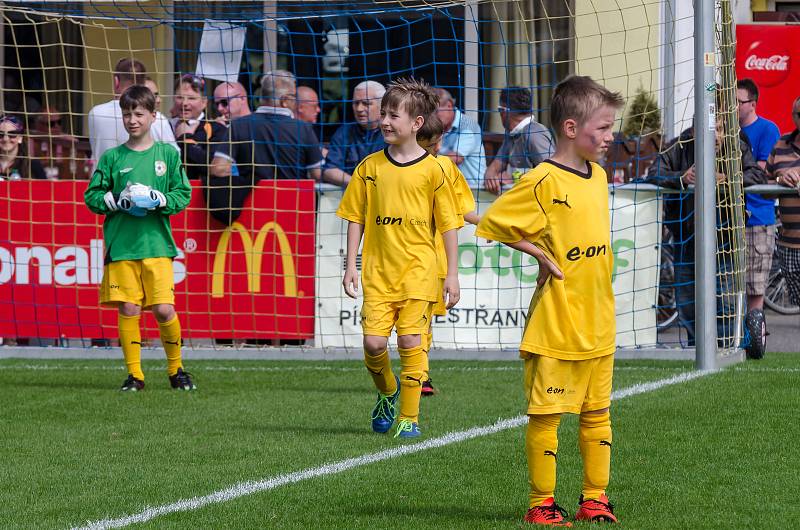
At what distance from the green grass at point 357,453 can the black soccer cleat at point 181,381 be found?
77 millimetres

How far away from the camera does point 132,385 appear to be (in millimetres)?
9148

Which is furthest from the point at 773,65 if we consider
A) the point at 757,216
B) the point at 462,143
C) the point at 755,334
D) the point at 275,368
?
the point at 275,368

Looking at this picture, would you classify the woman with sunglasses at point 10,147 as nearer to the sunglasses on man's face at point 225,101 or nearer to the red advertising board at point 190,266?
the red advertising board at point 190,266

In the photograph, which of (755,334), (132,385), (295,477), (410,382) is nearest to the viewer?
(295,477)

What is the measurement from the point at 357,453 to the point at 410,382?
2.04 ft

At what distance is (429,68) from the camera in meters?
13.1

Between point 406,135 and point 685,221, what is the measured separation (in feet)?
14.7

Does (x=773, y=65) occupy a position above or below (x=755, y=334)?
above

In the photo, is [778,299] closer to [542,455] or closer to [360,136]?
[360,136]

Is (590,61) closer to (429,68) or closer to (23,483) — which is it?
(429,68)

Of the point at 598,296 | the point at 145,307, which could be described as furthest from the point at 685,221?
the point at 598,296

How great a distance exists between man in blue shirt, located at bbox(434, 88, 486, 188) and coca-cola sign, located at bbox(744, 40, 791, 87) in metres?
7.02

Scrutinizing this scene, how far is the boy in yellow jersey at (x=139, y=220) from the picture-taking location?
893 centimetres

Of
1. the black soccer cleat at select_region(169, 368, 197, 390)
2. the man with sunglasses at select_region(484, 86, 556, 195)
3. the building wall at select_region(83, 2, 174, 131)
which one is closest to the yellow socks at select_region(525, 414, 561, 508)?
the black soccer cleat at select_region(169, 368, 197, 390)
